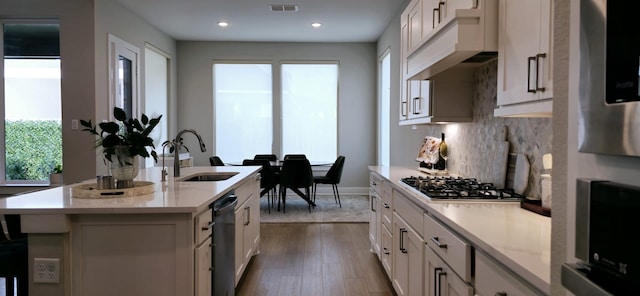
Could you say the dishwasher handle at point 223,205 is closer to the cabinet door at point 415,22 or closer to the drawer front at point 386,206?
the drawer front at point 386,206

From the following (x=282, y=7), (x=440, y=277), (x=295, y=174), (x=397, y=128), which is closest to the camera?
(x=440, y=277)

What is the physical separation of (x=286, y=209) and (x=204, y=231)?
412 cm

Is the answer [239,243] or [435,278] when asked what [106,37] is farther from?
[435,278]

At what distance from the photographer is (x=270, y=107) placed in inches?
292

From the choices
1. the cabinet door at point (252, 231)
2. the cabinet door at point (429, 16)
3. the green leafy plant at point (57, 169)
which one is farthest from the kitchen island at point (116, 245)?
the green leafy plant at point (57, 169)

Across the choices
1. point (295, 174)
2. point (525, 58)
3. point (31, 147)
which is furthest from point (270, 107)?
point (525, 58)

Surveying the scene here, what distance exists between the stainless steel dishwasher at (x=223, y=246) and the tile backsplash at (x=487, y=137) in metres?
1.62

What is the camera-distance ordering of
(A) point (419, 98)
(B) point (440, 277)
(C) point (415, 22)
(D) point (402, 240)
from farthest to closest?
1. (A) point (419, 98)
2. (C) point (415, 22)
3. (D) point (402, 240)
4. (B) point (440, 277)

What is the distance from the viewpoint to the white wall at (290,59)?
7.32m

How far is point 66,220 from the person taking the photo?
175 centimetres

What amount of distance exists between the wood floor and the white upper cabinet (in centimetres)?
184

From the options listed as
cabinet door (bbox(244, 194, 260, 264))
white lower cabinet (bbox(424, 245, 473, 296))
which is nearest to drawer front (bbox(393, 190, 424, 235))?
white lower cabinet (bbox(424, 245, 473, 296))

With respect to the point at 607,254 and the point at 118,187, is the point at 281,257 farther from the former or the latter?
the point at 607,254

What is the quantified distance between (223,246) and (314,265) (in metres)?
1.40
